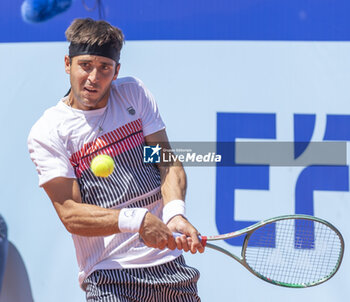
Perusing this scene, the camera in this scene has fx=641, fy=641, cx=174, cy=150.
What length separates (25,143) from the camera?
3.36 meters

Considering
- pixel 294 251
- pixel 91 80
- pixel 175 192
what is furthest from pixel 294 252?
pixel 91 80

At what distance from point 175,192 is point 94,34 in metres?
0.66

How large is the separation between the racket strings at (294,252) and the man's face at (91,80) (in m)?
1.03

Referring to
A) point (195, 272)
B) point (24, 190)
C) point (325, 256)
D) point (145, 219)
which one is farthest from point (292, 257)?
point (24, 190)

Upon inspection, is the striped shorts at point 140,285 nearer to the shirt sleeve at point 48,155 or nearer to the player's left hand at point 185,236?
the player's left hand at point 185,236

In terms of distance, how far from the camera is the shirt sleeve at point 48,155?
2.22m

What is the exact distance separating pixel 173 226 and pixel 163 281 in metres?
0.20

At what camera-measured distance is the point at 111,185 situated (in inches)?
91.0

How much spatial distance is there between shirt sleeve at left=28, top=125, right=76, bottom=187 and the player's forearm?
11 cm

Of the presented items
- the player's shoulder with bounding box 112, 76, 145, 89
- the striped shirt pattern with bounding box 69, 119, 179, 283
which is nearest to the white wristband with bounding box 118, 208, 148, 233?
the striped shirt pattern with bounding box 69, 119, 179, 283

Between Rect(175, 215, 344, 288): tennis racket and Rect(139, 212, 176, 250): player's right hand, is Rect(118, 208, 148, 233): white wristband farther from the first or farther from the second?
Rect(175, 215, 344, 288): tennis racket

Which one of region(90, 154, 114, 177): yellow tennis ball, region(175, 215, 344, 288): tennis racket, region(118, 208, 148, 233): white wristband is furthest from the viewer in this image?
region(175, 215, 344, 288): tennis racket

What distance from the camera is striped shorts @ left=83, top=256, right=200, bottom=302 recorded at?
225cm

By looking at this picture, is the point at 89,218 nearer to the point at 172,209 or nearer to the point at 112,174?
the point at 112,174
